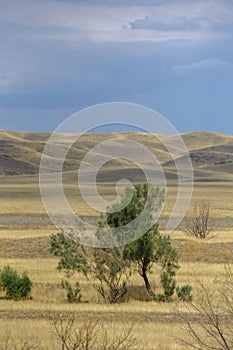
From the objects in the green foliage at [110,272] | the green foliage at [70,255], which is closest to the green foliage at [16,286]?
the green foliage at [70,255]

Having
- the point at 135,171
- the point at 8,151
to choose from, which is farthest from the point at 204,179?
the point at 8,151

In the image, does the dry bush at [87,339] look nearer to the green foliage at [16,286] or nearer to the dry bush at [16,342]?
the dry bush at [16,342]

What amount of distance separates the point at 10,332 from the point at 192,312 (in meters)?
5.40

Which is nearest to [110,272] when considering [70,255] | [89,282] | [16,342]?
[70,255]

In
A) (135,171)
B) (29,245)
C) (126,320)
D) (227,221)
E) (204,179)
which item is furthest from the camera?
(135,171)

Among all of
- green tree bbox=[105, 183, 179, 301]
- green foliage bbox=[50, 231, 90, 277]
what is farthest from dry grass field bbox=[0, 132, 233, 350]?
green tree bbox=[105, 183, 179, 301]

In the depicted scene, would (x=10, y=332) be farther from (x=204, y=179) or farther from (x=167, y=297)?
(x=204, y=179)

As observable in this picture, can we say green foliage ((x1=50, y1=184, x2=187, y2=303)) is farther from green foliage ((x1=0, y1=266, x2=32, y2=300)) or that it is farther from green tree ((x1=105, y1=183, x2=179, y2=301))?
green foliage ((x1=0, y1=266, x2=32, y2=300))

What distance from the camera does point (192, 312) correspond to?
19.0 metres

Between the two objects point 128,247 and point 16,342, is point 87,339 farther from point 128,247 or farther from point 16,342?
point 128,247

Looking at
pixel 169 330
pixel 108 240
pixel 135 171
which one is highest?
pixel 135 171

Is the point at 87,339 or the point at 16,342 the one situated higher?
→ the point at 87,339

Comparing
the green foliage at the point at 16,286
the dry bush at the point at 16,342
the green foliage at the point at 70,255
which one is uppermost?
the green foliage at the point at 70,255

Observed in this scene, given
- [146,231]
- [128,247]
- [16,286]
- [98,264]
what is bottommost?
[16,286]
